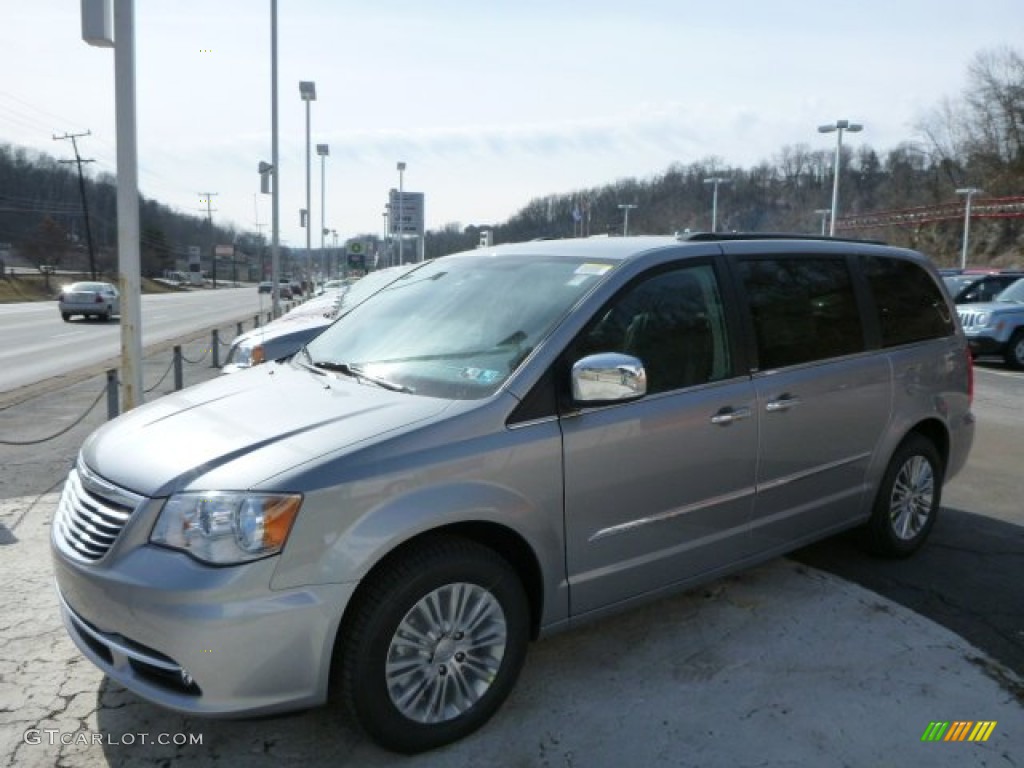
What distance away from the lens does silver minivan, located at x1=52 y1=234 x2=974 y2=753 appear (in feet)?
8.73

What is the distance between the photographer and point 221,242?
159250 millimetres

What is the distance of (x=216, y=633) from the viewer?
2.57 m

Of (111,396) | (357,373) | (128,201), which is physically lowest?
(111,396)

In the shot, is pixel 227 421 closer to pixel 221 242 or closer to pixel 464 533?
pixel 464 533

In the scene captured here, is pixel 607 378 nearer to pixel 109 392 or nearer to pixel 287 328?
pixel 109 392

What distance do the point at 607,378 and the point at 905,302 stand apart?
2.69 metres

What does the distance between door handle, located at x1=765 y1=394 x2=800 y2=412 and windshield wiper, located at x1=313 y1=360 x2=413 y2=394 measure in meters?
1.72

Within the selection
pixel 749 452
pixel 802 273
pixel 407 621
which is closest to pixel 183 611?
pixel 407 621

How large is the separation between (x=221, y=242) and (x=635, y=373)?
167656 mm

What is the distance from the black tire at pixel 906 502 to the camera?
4766mm

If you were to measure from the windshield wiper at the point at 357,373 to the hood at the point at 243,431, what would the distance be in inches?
2.0

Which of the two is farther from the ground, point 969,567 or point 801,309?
point 801,309

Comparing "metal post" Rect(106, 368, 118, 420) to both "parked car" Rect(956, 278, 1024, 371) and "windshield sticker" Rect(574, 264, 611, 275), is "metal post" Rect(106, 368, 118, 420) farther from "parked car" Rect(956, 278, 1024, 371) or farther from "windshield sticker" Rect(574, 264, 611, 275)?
"parked car" Rect(956, 278, 1024, 371)

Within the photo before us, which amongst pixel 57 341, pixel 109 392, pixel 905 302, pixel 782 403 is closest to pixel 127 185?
pixel 109 392
